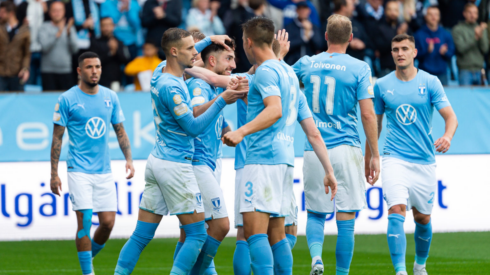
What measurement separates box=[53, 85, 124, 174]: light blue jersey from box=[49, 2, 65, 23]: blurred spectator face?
5647mm

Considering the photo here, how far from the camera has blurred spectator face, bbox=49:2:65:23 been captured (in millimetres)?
13015

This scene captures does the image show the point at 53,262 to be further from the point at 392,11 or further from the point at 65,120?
the point at 392,11

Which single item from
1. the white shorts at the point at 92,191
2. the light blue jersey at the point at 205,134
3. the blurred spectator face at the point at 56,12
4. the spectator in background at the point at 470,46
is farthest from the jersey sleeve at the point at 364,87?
the spectator in background at the point at 470,46

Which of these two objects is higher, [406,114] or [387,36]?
[387,36]

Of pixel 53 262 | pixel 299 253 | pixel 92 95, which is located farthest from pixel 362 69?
pixel 53 262

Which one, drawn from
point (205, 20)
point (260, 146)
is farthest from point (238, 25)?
point (260, 146)

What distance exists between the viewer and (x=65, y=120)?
305 inches

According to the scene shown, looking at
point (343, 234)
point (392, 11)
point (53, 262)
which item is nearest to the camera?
point (343, 234)

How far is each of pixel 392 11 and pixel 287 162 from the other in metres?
9.39

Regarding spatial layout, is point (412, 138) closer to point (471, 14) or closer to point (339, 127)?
point (339, 127)

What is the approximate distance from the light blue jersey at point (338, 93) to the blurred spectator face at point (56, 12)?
25.0ft

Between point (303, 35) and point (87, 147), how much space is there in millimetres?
6965

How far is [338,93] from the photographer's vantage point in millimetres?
6789

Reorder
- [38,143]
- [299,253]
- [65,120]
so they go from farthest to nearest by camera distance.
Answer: [38,143], [299,253], [65,120]
